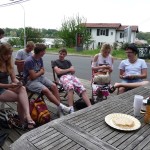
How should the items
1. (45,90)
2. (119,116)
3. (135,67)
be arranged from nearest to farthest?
1. (119,116)
2. (45,90)
3. (135,67)

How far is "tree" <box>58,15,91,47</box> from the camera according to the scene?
98.0 feet

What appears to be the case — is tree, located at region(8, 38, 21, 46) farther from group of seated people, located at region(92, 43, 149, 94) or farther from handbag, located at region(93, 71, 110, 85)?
handbag, located at region(93, 71, 110, 85)

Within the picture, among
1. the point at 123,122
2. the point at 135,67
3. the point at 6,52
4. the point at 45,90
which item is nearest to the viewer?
the point at 123,122

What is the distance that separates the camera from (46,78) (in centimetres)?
365

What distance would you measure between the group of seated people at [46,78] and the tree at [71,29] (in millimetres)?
25589

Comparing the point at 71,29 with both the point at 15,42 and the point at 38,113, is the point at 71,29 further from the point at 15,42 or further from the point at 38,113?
the point at 38,113

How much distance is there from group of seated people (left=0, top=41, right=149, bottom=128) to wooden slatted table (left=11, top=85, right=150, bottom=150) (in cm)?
125

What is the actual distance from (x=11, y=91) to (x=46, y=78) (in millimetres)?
751

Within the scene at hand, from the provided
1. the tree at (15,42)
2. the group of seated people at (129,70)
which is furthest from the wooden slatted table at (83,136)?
the tree at (15,42)

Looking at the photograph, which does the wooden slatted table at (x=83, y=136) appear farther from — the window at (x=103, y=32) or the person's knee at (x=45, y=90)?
the window at (x=103, y=32)

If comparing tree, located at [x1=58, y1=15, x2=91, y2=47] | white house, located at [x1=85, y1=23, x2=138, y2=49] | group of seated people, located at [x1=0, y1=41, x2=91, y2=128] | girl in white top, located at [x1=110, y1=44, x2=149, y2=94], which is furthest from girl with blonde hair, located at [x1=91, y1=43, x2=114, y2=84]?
white house, located at [x1=85, y1=23, x2=138, y2=49]

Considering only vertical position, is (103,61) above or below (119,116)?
above

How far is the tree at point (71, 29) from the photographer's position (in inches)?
1176

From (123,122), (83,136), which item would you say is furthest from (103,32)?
(83,136)
